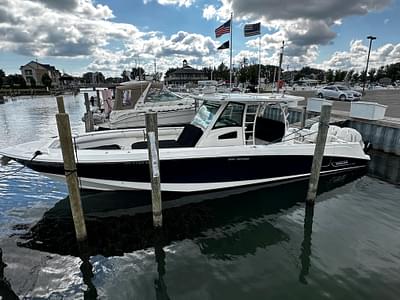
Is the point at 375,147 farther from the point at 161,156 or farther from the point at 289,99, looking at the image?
the point at 161,156

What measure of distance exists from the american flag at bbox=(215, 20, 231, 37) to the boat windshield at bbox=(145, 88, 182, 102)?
153 inches

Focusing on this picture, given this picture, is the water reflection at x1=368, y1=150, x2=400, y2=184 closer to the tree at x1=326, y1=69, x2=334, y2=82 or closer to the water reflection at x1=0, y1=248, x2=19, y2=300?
the water reflection at x1=0, y1=248, x2=19, y2=300

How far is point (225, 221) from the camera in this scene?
527cm

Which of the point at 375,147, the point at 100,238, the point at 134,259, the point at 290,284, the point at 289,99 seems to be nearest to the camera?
the point at 290,284

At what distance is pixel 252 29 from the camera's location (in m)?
11.8

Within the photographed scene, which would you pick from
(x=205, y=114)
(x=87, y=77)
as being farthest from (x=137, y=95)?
(x=87, y=77)

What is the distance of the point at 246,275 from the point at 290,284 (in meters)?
0.61

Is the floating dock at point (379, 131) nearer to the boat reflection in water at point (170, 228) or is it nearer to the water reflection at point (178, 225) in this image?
the water reflection at point (178, 225)

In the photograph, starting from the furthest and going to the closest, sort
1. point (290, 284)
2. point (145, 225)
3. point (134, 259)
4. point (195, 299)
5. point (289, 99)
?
point (289, 99), point (145, 225), point (134, 259), point (290, 284), point (195, 299)

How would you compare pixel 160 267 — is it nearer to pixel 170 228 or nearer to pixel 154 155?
pixel 170 228

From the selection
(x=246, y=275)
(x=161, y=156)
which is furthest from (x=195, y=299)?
(x=161, y=156)

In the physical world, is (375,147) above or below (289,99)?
below

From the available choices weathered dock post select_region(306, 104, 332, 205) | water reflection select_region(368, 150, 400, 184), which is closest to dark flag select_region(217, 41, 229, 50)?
water reflection select_region(368, 150, 400, 184)

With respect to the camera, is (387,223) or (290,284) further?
(387,223)
